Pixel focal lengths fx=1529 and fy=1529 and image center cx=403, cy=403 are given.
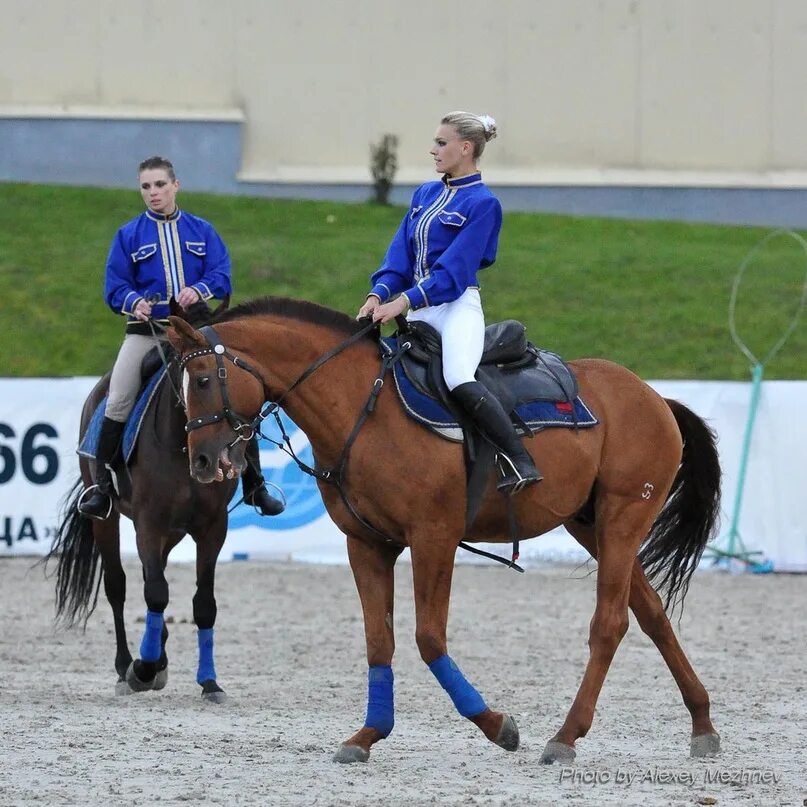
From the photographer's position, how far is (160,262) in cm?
811

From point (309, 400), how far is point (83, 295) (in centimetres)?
1553

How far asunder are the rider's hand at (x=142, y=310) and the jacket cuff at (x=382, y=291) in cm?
182

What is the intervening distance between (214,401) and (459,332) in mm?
1104

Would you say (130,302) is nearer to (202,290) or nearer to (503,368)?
(202,290)

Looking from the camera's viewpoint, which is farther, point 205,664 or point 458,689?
point 205,664

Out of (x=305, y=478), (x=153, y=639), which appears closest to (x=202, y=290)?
(x=153, y=639)

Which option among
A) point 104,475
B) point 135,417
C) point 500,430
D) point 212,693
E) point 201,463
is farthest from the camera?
point 104,475

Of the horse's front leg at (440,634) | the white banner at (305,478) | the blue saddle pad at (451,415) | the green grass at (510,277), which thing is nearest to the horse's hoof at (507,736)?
the horse's front leg at (440,634)

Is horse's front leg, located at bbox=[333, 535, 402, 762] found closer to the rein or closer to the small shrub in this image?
the rein

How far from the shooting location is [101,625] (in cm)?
1073

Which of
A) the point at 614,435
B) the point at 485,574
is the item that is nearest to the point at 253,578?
the point at 485,574

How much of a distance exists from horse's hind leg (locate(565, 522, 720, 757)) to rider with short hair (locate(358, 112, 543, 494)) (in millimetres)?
905

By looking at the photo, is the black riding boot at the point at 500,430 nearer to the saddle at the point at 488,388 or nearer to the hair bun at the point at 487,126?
the saddle at the point at 488,388

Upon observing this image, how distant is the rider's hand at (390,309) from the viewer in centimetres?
608
